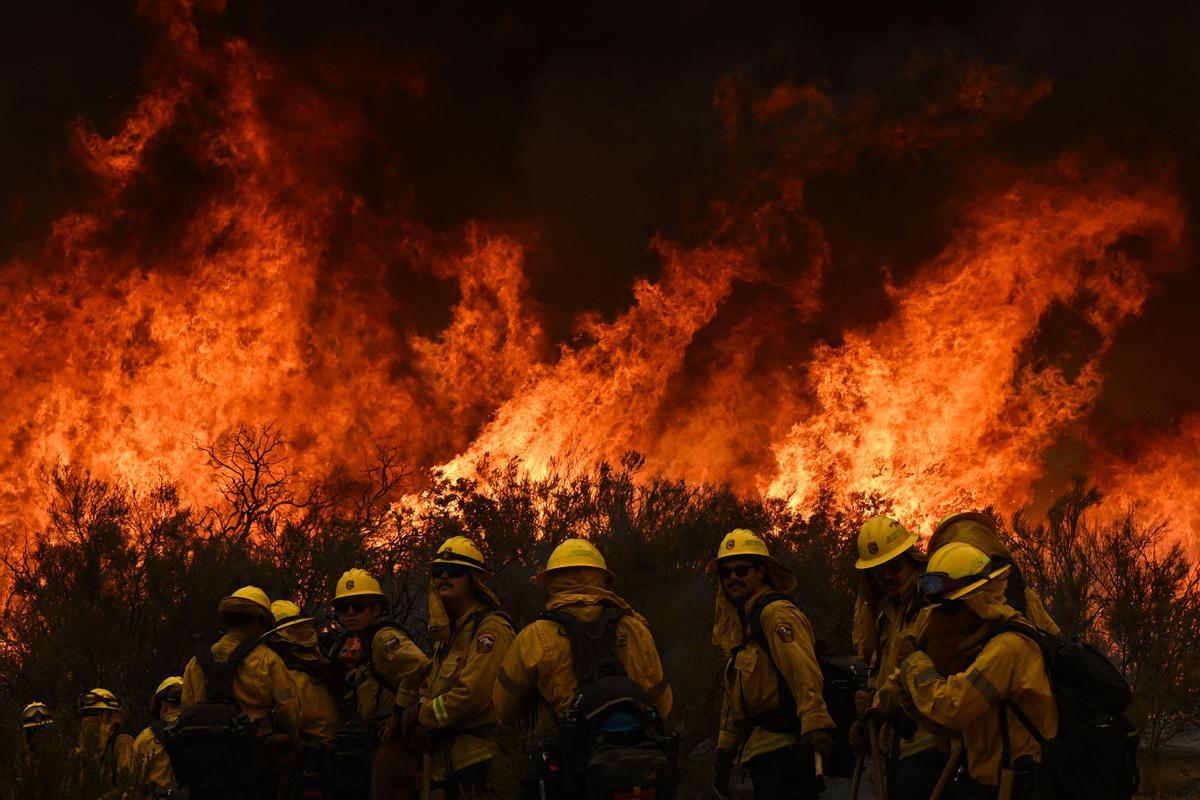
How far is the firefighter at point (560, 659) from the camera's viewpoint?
6.31 meters

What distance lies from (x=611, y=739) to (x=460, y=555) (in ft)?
5.49

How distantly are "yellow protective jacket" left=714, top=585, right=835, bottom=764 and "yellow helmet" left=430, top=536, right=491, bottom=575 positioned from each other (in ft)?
5.02

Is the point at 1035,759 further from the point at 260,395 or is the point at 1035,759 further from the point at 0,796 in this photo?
the point at 260,395

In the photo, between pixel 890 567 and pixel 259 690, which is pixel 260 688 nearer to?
pixel 259 690

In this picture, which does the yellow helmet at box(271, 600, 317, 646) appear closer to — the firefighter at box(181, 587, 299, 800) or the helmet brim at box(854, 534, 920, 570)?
the firefighter at box(181, 587, 299, 800)

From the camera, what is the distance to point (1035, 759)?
5105 millimetres

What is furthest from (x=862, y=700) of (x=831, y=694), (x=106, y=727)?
(x=106, y=727)

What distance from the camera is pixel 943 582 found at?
522 centimetres

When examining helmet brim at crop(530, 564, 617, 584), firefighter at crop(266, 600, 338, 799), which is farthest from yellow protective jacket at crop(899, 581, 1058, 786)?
firefighter at crop(266, 600, 338, 799)

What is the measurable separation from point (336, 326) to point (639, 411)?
24.5 ft

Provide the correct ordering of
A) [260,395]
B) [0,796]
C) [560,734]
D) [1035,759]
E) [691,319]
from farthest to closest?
[691,319], [260,395], [0,796], [560,734], [1035,759]

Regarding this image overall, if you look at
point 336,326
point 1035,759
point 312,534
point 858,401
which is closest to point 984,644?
point 1035,759

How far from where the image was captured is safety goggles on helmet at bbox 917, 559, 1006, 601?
5.20m

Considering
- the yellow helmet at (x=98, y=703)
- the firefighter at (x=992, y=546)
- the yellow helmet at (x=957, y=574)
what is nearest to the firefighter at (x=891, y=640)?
the firefighter at (x=992, y=546)
